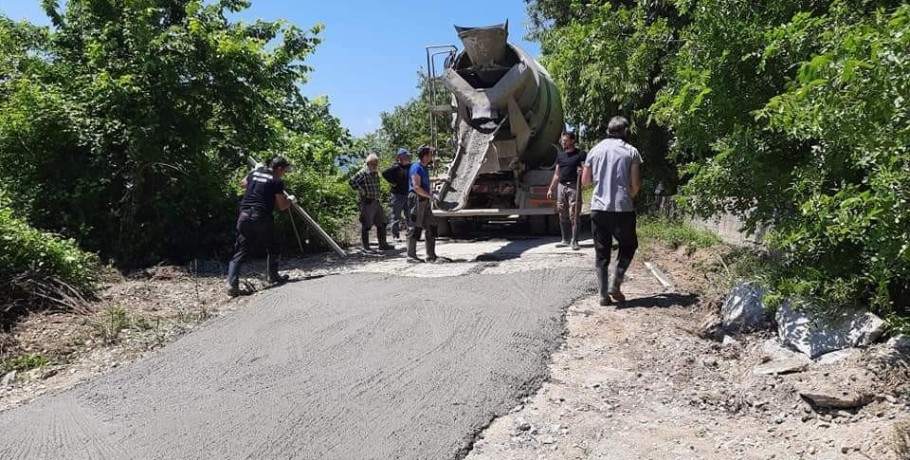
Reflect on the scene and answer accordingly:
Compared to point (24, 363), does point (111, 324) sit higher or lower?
higher

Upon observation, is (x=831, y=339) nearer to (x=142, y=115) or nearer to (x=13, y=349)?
(x=13, y=349)

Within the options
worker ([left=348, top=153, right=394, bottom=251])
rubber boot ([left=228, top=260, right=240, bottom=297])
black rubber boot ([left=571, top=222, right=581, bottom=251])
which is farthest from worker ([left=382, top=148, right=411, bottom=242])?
rubber boot ([left=228, top=260, right=240, bottom=297])

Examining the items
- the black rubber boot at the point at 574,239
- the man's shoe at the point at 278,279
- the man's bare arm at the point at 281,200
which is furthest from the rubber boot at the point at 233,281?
the black rubber boot at the point at 574,239

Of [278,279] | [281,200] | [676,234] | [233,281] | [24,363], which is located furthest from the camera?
[676,234]

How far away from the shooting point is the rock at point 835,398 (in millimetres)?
3523

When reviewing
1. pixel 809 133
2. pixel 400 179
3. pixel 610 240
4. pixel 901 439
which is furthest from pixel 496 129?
pixel 901 439

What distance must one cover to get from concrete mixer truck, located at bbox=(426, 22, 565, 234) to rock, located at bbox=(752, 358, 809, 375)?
623 centimetres

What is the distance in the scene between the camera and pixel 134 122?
8602 mm

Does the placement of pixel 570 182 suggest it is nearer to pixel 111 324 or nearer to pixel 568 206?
pixel 568 206

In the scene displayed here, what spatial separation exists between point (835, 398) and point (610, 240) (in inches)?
99.4

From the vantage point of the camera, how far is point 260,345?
5.11 meters

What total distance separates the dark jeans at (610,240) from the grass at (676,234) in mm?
2709

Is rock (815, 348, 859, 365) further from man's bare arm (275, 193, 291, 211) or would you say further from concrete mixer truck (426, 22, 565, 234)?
concrete mixer truck (426, 22, 565, 234)

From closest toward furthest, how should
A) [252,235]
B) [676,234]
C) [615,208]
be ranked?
[615,208]
[252,235]
[676,234]
